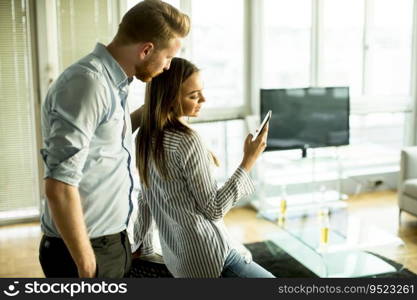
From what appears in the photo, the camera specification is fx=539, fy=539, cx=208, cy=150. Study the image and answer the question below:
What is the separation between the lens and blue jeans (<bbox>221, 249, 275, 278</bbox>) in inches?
63.5

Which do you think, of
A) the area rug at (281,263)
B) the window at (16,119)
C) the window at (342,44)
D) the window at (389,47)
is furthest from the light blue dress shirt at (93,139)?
the window at (389,47)

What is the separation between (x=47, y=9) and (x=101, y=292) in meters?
3.12

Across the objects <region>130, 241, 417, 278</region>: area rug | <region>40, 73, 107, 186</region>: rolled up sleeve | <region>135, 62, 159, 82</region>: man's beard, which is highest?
<region>135, 62, 159, 82</region>: man's beard

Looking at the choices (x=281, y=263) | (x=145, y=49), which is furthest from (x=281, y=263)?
(x=145, y=49)

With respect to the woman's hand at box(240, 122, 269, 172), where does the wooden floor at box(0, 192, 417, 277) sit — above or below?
below

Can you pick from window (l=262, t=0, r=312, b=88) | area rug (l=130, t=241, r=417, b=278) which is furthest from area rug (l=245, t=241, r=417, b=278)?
window (l=262, t=0, r=312, b=88)

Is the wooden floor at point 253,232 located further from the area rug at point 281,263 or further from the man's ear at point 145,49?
the man's ear at point 145,49

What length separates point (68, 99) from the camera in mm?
1173

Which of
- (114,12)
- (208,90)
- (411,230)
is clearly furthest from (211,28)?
(411,230)

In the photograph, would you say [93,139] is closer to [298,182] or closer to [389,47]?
[298,182]

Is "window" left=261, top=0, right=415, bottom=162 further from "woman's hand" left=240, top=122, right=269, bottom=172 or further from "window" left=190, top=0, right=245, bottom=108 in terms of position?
"woman's hand" left=240, top=122, right=269, bottom=172

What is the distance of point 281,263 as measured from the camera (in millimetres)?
3418

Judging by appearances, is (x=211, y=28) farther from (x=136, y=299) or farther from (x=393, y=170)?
(x=136, y=299)

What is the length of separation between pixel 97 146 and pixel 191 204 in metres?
0.39
